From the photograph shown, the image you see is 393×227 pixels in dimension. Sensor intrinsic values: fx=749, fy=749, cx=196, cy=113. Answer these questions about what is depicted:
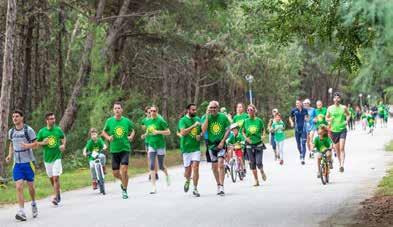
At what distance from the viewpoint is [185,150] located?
50.5ft

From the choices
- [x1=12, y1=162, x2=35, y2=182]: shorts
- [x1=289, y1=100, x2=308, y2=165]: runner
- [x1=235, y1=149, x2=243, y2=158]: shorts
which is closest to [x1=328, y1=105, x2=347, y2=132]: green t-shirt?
[x1=235, y1=149, x2=243, y2=158]: shorts

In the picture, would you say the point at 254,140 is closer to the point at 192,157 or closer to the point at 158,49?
the point at 192,157

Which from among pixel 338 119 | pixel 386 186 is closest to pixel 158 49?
pixel 338 119

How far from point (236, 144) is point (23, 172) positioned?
7.09 metres

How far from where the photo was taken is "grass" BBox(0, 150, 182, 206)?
17.9 metres

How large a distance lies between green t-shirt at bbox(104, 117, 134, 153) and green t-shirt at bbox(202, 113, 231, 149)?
181 cm

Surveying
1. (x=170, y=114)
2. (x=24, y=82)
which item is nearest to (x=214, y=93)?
(x=170, y=114)

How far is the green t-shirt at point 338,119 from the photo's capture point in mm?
19203

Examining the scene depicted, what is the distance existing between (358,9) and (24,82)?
25576 millimetres

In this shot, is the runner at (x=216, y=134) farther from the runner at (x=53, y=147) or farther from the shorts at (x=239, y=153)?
the shorts at (x=239, y=153)

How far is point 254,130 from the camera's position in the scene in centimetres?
1712

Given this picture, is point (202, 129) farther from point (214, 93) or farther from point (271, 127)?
point (214, 93)

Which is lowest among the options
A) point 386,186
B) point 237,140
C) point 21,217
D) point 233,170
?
point 386,186

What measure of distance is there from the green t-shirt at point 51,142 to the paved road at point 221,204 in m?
1.00
